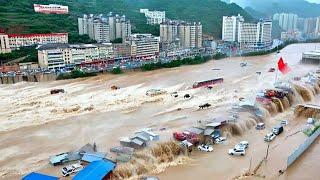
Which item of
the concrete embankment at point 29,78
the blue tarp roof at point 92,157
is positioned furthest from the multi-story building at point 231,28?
the blue tarp roof at point 92,157

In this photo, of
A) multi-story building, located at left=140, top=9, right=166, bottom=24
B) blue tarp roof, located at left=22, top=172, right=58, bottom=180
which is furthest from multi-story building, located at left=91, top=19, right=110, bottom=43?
blue tarp roof, located at left=22, top=172, right=58, bottom=180

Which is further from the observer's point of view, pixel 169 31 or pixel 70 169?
pixel 169 31

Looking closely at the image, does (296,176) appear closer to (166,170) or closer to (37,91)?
(166,170)

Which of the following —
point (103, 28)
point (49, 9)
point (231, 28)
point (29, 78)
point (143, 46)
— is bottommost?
point (29, 78)

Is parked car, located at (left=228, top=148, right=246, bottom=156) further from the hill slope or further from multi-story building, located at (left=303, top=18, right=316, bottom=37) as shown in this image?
the hill slope

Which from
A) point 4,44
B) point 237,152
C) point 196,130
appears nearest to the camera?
point 237,152

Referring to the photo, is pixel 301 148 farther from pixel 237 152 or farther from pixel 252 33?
pixel 252 33

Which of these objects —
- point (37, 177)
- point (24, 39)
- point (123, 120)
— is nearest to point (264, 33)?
point (24, 39)
